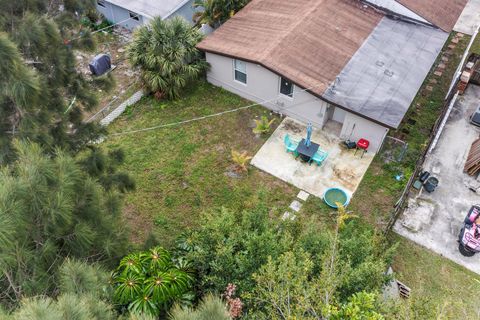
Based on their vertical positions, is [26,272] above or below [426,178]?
above

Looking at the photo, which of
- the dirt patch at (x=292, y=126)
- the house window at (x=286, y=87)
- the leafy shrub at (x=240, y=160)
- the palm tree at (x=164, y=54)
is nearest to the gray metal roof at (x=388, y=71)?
the house window at (x=286, y=87)

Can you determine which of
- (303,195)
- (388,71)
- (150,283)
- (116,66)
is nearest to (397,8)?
(388,71)

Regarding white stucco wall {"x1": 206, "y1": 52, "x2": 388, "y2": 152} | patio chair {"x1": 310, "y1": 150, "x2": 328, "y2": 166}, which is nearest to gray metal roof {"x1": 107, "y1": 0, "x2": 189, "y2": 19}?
white stucco wall {"x1": 206, "y1": 52, "x2": 388, "y2": 152}

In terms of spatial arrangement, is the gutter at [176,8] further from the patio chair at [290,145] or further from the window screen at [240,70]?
the patio chair at [290,145]

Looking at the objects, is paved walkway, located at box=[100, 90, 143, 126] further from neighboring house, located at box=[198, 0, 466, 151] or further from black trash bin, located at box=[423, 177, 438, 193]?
black trash bin, located at box=[423, 177, 438, 193]

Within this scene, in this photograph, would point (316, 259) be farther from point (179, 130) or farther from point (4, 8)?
point (179, 130)

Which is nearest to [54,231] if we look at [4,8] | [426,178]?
[4,8]

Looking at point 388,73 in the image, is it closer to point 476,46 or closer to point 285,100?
point 285,100
